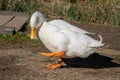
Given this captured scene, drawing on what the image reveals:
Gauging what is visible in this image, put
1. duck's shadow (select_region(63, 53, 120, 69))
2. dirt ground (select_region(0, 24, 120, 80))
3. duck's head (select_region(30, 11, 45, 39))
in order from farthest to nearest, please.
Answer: duck's shadow (select_region(63, 53, 120, 69))
duck's head (select_region(30, 11, 45, 39))
dirt ground (select_region(0, 24, 120, 80))

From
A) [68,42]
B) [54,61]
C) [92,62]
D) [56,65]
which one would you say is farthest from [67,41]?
[92,62]

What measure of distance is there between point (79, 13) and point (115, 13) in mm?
850

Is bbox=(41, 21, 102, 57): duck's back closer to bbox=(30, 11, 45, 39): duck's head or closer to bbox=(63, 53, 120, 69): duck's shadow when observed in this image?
bbox=(30, 11, 45, 39): duck's head

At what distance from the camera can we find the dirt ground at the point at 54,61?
6078 mm

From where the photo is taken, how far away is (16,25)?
359 inches

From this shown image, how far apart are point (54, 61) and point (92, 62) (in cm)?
66

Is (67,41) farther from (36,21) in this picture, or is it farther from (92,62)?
(92,62)

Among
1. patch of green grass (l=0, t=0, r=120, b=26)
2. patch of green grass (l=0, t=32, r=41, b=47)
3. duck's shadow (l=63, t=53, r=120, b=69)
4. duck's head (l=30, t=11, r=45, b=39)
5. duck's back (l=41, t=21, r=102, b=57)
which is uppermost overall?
duck's head (l=30, t=11, r=45, b=39)

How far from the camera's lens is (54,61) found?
6.94 meters

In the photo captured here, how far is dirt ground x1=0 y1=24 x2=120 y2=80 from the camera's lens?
6.08 m

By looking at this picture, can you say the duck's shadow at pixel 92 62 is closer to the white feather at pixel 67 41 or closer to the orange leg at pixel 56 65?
the orange leg at pixel 56 65

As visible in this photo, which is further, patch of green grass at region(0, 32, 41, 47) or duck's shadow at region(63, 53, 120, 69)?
patch of green grass at region(0, 32, 41, 47)

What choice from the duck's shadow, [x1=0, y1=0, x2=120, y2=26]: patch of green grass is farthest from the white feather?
[x1=0, y1=0, x2=120, y2=26]: patch of green grass

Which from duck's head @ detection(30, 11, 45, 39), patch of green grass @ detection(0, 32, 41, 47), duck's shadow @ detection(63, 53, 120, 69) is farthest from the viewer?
patch of green grass @ detection(0, 32, 41, 47)
